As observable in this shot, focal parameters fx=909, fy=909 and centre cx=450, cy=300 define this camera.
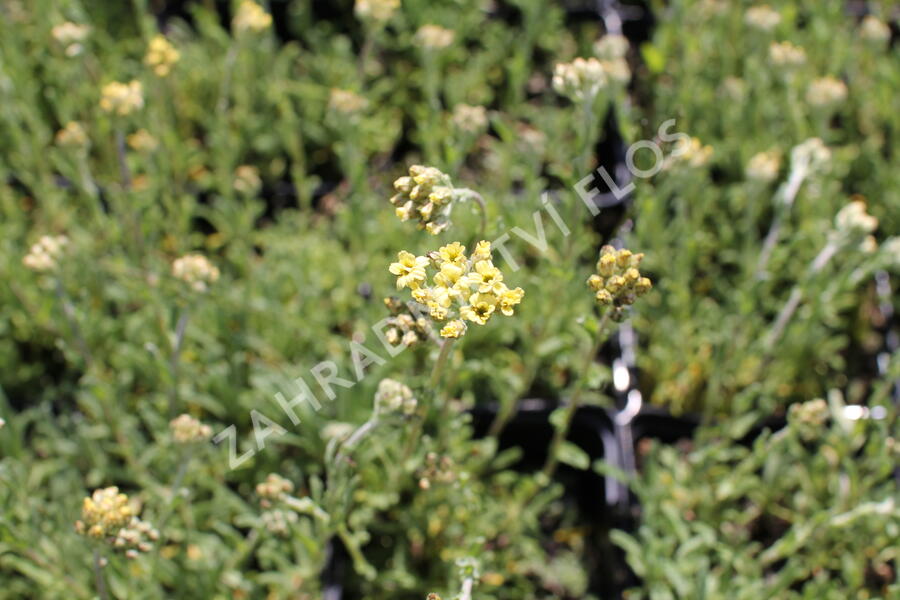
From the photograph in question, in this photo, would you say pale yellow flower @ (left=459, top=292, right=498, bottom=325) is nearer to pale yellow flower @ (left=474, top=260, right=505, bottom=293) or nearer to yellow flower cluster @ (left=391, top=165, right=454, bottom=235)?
pale yellow flower @ (left=474, top=260, right=505, bottom=293)

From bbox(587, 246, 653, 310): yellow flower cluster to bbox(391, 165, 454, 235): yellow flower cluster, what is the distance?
0.42 meters

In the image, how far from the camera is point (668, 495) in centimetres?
349

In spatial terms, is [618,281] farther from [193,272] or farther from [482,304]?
[193,272]

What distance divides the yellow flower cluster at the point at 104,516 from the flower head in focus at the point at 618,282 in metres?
1.41

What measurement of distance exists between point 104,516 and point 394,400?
85 cm

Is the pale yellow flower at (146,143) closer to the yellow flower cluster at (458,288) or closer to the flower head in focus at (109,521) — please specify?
the flower head in focus at (109,521)

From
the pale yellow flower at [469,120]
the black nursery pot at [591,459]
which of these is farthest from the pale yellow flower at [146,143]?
the black nursery pot at [591,459]

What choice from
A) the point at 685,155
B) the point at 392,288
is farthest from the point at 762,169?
the point at 392,288

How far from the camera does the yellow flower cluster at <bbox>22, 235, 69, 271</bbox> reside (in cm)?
310

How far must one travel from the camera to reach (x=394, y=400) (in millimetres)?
2566

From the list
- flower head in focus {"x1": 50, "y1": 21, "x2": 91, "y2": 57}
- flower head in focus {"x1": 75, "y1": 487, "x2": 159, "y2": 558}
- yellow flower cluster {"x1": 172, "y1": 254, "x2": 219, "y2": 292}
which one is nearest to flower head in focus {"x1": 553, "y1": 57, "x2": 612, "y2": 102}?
yellow flower cluster {"x1": 172, "y1": 254, "x2": 219, "y2": 292}

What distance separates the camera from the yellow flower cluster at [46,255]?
3.10 metres

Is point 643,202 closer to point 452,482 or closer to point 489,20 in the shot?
point 452,482

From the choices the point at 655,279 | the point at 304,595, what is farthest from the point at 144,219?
the point at 655,279
